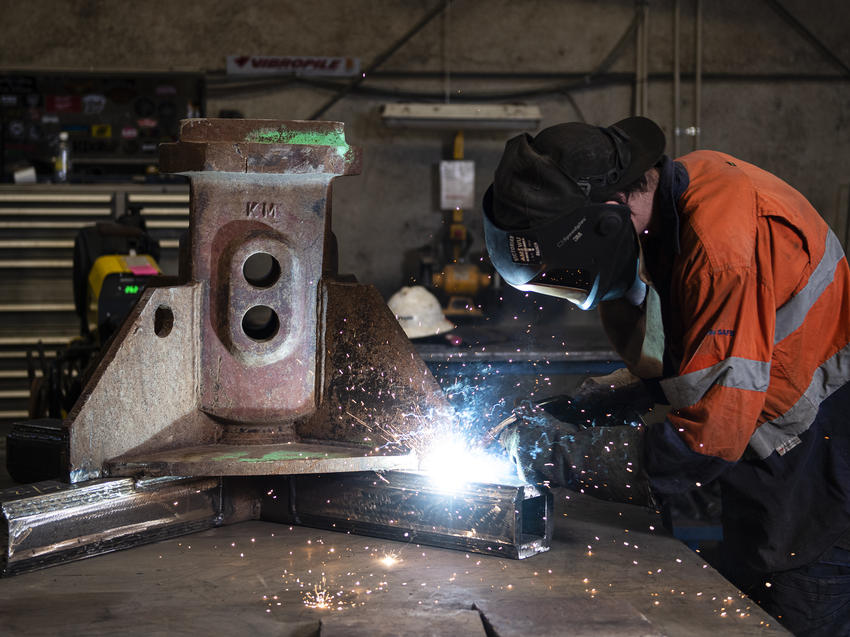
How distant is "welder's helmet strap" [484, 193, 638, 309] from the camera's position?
1731 millimetres

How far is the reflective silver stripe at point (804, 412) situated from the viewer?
5.68 ft

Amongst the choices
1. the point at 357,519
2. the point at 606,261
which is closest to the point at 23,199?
the point at 357,519

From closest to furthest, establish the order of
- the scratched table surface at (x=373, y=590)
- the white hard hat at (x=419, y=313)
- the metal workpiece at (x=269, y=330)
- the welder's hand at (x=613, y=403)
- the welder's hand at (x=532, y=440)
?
1. the scratched table surface at (x=373, y=590)
2. the welder's hand at (x=532, y=440)
3. the metal workpiece at (x=269, y=330)
4. the welder's hand at (x=613, y=403)
5. the white hard hat at (x=419, y=313)

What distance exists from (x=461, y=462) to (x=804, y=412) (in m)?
0.79

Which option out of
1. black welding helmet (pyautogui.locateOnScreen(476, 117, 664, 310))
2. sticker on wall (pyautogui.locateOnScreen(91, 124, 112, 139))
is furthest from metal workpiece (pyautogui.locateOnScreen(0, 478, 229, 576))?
sticker on wall (pyautogui.locateOnScreen(91, 124, 112, 139))

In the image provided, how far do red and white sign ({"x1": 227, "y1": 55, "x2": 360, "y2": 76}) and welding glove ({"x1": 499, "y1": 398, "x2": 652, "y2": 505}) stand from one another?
5198 millimetres

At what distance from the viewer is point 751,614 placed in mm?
1561

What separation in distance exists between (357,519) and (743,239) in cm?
107

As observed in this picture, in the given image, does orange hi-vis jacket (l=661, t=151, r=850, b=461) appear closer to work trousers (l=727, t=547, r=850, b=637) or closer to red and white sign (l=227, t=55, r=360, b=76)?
work trousers (l=727, t=547, r=850, b=637)

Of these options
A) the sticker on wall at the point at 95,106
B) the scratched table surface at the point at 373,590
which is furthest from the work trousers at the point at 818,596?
the sticker on wall at the point at 95,106

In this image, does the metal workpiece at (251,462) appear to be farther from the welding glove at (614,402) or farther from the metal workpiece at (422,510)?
the welding glove at (614,402)

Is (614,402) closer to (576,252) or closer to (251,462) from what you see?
(576,252)

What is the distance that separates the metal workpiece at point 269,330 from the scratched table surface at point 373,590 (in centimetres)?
24

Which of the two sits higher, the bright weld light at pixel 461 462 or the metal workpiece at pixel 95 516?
the bright weld light at pixel 461 462
